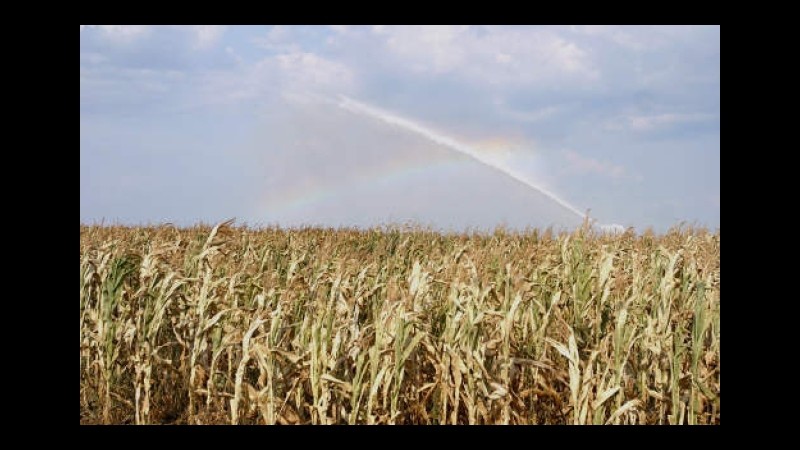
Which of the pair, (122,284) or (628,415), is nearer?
(628,415)

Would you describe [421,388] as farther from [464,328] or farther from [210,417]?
[210,417]

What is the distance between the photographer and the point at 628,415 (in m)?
5.93

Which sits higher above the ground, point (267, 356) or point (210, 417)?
point (267, 356)

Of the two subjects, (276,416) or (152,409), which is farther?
(152,409)

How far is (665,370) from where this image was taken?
6.33m

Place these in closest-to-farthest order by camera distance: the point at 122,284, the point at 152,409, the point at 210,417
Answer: the point at 210,417 < the point at 152,409 < the point at 122,284

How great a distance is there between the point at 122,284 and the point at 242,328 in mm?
1544
